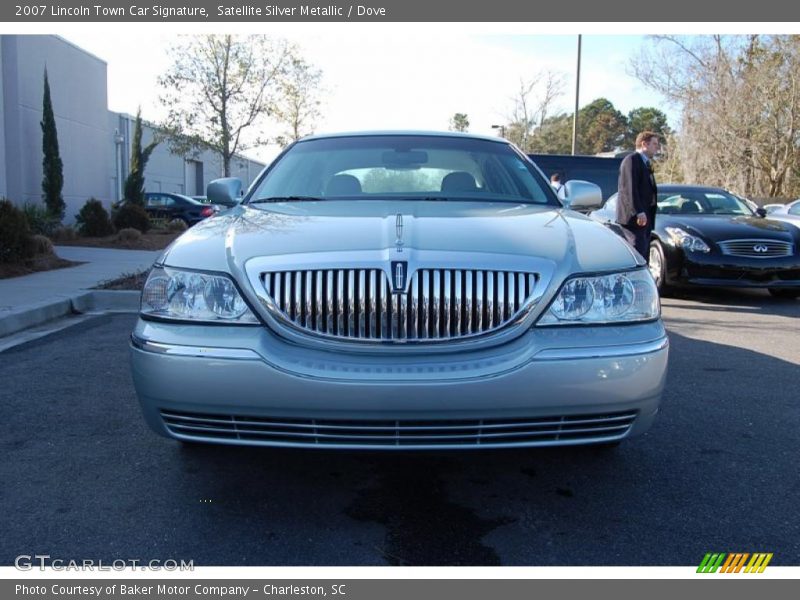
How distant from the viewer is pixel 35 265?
9.87 meters

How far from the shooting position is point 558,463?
3180 millimetres

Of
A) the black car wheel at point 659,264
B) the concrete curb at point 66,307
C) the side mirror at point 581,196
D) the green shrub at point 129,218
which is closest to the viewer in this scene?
the side mirror at point 581,196

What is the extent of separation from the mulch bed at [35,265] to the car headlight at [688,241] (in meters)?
8.35

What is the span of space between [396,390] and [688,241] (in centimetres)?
699

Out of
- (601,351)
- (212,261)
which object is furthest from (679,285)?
(212,261)

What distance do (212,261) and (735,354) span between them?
4.47 metres

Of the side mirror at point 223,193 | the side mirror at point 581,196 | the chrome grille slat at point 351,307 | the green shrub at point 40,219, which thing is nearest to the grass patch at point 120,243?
the green shrub at point 40,219

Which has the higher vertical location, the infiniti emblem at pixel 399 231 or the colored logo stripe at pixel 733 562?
the infiniti emblem at pixel 399 231

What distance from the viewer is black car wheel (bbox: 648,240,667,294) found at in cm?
853

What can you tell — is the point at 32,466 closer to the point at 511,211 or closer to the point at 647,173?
the point at 511,211

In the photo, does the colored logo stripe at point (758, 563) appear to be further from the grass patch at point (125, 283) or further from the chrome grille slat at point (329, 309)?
the grass patch at point (125, 283)

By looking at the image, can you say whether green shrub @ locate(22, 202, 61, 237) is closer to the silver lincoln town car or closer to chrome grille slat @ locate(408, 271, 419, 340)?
the silver lincoln town car

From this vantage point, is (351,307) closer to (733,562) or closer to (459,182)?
(733,562)

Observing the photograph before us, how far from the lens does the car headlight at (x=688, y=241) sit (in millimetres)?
8180
